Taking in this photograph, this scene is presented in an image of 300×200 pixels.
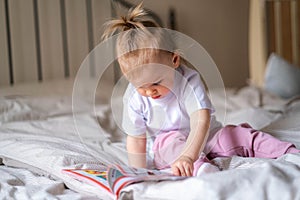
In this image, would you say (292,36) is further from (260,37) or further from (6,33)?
(6,33)

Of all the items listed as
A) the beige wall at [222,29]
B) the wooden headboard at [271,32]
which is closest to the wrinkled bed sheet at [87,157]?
the wooden headboard at [271,32]

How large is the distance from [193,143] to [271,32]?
2230 mm

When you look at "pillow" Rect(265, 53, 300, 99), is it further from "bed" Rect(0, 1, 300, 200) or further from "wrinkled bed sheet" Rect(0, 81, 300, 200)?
"wrinkled bed sheet" Rect(0, 81, 300, 200)

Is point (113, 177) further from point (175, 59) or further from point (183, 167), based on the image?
point (175, 59)

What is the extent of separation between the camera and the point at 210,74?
2.98 feet

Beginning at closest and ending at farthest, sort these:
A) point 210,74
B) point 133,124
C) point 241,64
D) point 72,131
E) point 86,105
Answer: point 210,74 → point 133,124 → point 72,131 → point 86,105 → point 241,64

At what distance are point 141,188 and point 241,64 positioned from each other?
2586mm

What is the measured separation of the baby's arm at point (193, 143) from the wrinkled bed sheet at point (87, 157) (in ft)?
0.20

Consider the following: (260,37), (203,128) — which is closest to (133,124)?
(203,128)

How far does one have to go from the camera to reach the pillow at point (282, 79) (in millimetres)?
2229

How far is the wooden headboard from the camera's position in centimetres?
273

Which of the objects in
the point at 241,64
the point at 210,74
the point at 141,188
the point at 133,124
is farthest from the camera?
the point at 241,64

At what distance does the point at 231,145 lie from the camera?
1.02 m

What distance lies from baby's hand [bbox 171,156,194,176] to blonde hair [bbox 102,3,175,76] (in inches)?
7.5
